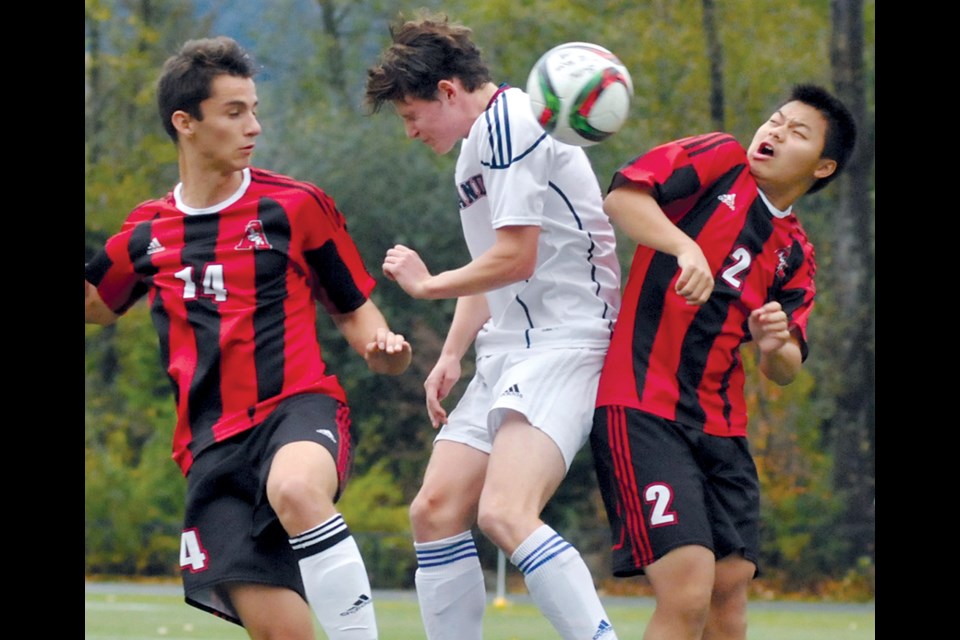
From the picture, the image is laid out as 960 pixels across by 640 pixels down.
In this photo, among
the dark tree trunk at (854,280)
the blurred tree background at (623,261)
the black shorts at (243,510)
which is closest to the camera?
the black shorts at (243,510)

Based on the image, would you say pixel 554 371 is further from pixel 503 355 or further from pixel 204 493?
pixel 204 493

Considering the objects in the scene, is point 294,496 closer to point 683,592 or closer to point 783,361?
point 683,592

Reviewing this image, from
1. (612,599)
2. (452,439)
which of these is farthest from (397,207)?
(452,439)

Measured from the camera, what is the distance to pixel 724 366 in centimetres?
520

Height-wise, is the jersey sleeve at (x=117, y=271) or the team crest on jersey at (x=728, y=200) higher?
the team crest on jersey at (x=728, y=200)

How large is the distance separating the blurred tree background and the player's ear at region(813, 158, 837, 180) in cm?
1022

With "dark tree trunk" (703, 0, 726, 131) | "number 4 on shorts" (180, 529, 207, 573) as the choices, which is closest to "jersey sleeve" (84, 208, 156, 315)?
"number 4 on shorts" (180, 529, 207, 573)

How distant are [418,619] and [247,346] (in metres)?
7.01

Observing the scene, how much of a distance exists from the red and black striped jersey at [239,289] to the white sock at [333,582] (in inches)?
20.4

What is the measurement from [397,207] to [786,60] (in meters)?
5.37

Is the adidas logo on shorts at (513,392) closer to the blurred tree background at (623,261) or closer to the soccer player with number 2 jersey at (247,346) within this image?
the soccer player with number 2 jersey at (247,346)

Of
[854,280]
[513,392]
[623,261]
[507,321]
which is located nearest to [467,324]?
[507,321]

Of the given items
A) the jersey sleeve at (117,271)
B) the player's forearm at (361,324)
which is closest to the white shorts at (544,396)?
the player's forearm at (361,324)

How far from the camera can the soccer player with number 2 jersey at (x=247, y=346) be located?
4.88 metres
